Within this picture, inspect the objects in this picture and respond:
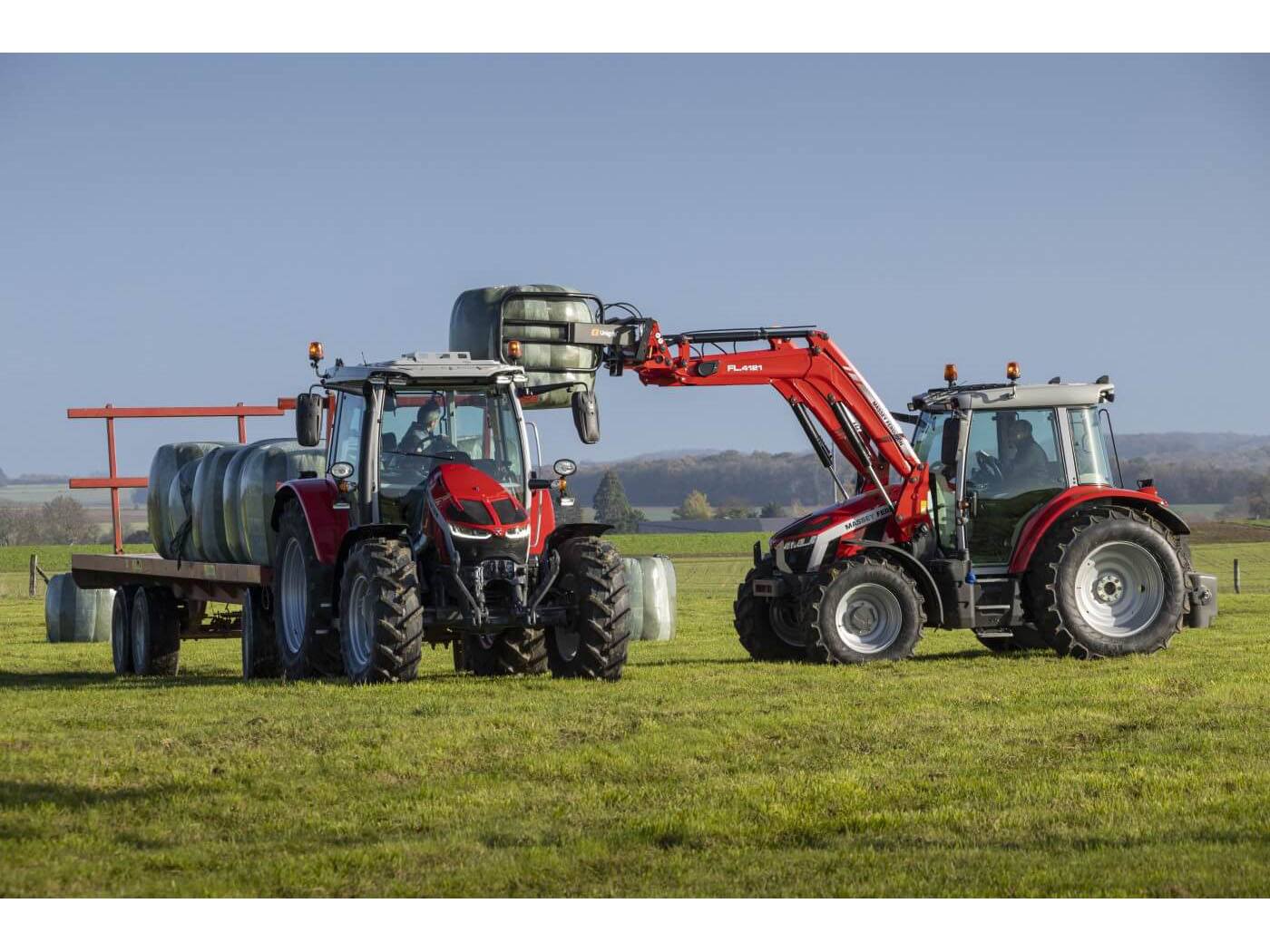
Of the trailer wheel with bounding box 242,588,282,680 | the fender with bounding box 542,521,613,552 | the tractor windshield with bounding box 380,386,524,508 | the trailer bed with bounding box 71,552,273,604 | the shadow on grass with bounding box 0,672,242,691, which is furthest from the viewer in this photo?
the trailer wheel with bounding box 242,588,282,680

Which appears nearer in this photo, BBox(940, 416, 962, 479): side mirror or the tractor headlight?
the tractor headlight

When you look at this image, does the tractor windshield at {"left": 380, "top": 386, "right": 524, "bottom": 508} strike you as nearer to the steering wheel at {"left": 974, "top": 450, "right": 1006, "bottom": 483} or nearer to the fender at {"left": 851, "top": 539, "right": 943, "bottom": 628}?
the fender at {"left": 851, "top": 539, "right": 943, "bottom": 628}

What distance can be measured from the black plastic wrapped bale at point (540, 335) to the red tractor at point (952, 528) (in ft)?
5.20

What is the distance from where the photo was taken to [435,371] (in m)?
14.3

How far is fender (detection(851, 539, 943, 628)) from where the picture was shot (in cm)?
1590

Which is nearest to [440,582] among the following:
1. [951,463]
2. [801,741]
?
[801,741]

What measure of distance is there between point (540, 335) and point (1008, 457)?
4986 mm

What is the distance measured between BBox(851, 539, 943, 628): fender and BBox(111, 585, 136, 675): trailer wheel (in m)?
7.37

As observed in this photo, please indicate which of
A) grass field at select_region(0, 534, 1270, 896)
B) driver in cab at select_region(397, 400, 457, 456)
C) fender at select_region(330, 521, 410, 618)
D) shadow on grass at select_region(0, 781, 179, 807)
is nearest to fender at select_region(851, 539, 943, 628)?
grass field at select_region(0, 534, 1270, 896)

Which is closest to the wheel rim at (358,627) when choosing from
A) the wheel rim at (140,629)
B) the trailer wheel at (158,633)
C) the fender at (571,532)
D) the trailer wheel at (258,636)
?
the fender at (571,532)

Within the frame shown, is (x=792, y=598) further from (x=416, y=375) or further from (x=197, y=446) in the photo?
(x=197, y=446)

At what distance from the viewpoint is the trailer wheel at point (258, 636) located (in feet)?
50.9

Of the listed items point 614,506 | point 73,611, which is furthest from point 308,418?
point 614,506

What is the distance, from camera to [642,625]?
21078mm
